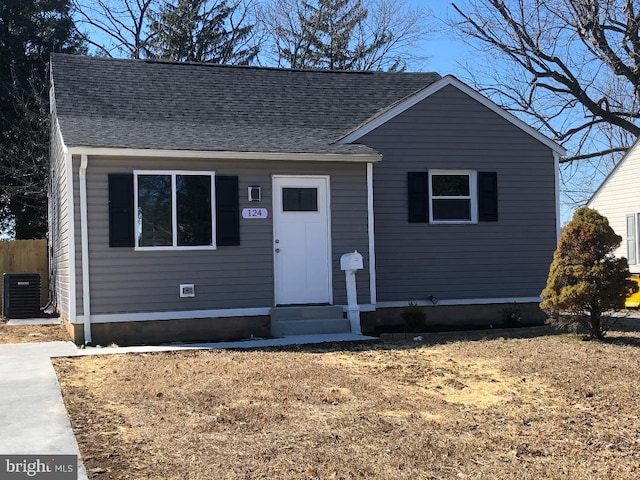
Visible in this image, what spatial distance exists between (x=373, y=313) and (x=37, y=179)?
15.1 meters

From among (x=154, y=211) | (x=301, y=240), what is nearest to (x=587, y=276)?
(x=301, y=240)

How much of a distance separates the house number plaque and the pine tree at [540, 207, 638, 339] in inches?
175

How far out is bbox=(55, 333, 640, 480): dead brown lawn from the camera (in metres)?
4.25

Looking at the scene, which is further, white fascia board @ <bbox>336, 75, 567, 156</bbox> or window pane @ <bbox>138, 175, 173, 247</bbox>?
white fascia board @ <bbox>336, 75, 567, 156</bbox>

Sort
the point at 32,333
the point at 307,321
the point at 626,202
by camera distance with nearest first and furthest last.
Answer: the point at 307,321 → the point at 32,333 → the point at 626,202

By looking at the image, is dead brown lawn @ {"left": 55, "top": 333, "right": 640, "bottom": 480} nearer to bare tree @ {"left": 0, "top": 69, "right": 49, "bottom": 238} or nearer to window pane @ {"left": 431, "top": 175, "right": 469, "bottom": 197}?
window pane @ {"left": 431, "top": 175, "right": 469, "bottom": 197}

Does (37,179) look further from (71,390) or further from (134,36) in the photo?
(71,390)

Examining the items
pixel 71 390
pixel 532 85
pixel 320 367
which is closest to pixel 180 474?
pixel 71 390

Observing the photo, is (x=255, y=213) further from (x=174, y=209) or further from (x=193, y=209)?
(x=174, y=209)

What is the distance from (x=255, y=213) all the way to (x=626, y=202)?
1254 cm

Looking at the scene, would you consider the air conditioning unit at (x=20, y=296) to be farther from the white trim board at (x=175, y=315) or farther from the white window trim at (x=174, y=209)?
the white window trim at (x=174, y=209)

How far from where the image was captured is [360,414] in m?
5.47

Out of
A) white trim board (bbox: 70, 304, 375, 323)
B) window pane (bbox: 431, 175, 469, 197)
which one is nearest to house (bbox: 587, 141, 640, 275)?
window pane (bbox: 431, 175, 469, 197)

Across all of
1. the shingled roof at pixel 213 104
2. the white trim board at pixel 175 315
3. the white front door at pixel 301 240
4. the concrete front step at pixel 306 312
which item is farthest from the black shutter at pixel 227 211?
the concrete front step at pixel 306 312
